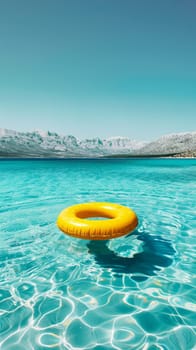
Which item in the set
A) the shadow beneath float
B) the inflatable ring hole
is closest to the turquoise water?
the shadow beneath float

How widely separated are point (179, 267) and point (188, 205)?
6.23 metres

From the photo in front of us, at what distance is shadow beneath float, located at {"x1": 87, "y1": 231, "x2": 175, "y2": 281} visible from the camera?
4402 millimetres

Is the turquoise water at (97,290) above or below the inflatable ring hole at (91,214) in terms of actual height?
below

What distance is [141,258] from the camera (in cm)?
490

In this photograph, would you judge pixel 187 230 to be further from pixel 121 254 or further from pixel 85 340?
pixel 85 340

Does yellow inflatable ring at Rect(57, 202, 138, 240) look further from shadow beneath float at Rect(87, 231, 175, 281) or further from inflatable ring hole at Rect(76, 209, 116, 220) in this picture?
shadow beneath float at Rect(87, 231, 175, 281)

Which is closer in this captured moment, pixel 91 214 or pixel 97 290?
pixel 97 290

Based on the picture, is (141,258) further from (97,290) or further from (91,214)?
(91,214)

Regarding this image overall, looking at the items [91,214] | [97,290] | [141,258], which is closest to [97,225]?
[97,290]

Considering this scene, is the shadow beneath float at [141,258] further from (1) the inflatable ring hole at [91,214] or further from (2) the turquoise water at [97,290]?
(1) the inflatable ring hole at [91,214]

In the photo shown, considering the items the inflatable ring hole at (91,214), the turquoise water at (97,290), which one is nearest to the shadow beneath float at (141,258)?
the turquoise water at (97,290)

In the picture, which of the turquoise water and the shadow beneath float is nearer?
the turquoise water

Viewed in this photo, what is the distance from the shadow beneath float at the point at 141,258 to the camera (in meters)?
4.40

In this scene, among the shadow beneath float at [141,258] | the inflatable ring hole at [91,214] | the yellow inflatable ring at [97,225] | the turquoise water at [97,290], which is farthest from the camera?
the inflatable ring hole at [91,214]
